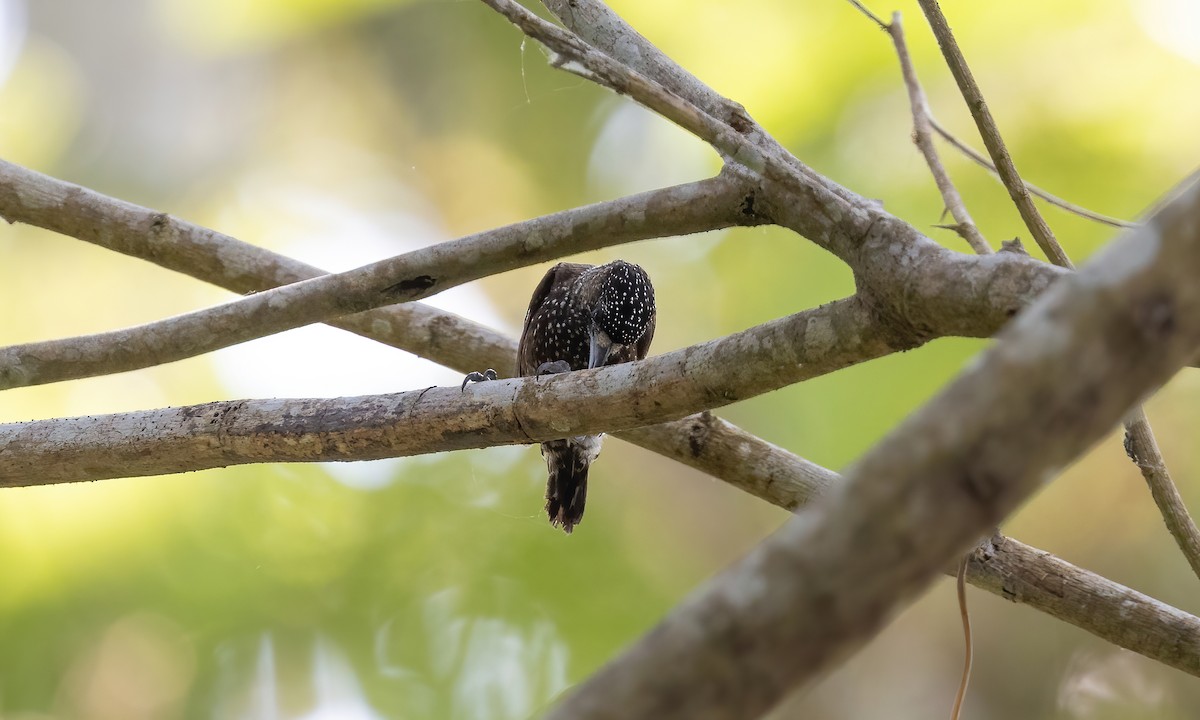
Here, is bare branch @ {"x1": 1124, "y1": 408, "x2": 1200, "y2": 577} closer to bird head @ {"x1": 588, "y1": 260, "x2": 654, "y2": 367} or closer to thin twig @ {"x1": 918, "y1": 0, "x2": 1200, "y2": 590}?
thin twig @ {"x1": 918, "y1": 0, "x2": 1200, "y2": 590}

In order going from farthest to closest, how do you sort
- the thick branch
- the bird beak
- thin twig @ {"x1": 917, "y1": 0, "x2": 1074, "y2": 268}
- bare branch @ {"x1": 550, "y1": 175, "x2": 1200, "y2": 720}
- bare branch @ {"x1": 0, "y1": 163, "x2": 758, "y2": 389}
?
1. the bird beak
2. thin twig @ {"x1": 917, "y1": 0, "x2": 1074, "y2": 268}
3. bare branch @ {"x1": 0, "y1": 163, "x2": 758, "y2": 389}
4. the thick branch
5. bare branch @ {"x1": 550, "y1": 175, "x2": 1200, "y2": 720}

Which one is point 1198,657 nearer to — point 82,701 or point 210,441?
point 210,441

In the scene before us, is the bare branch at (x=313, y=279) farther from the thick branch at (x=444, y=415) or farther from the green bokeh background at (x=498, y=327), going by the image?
the green bokeh background at (x=498, y=327)

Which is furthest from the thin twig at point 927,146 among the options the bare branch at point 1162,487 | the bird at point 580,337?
the bird at point 580,337

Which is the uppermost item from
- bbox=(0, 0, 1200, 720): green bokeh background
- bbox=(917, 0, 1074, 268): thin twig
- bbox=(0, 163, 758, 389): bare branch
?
bbox=(917, 0, 1074, 268): thin twig

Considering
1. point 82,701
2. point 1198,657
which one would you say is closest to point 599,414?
point 1198,657

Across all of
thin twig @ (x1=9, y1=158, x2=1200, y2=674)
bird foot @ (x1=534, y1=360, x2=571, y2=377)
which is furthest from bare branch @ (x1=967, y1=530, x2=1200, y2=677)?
bird foot @ (x1=534, y1=360, x2=571, y2=377)

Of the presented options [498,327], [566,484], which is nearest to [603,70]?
[566,484]
